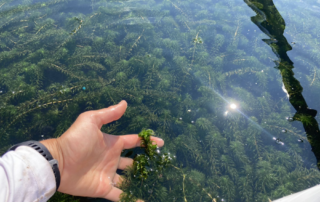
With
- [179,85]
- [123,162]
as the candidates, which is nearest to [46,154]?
[123,162]

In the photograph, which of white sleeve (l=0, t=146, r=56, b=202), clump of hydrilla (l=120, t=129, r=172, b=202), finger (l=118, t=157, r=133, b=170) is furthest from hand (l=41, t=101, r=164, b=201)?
white sleeve (l=0, t=146, r=56, b=202)

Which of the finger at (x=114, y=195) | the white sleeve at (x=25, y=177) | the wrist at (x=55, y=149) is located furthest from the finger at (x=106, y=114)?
the finger at (x=114, y=195)

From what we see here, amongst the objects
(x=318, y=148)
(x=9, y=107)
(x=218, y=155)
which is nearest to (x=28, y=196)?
(x=9, y=107)

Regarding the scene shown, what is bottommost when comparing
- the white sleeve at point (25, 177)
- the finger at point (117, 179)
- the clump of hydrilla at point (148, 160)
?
the finger at point (117, 179)

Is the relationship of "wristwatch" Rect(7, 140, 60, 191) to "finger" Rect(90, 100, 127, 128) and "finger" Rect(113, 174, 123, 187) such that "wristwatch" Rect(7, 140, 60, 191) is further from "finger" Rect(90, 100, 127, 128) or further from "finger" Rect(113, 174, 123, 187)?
"finger" Rect(113, 174, 123, 187)

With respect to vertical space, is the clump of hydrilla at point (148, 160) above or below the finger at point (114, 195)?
above

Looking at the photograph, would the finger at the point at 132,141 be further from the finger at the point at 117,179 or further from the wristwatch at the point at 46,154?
the wristwatch at the point at 46,154

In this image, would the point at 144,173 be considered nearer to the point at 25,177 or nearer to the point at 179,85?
the point at 25,177
